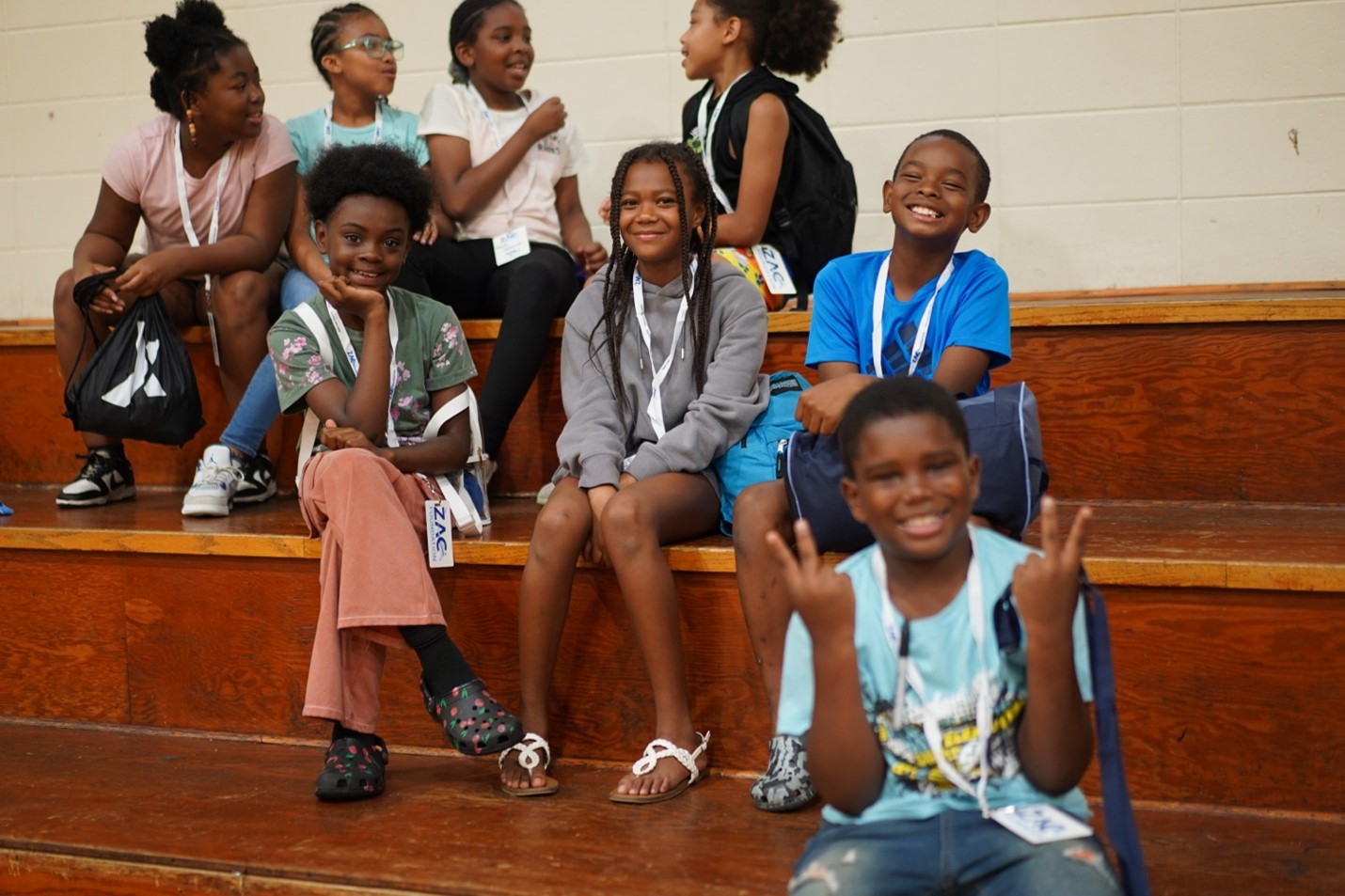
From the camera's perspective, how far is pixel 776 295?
3150 millimetres

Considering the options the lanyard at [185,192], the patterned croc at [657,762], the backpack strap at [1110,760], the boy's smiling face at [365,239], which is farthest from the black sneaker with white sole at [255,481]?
the backpack strap at [1110,760]

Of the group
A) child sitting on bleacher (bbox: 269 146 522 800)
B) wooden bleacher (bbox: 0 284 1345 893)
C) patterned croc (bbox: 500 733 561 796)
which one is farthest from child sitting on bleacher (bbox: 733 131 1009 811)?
child sitting on bleacher (bbox: 269 146 522 800)

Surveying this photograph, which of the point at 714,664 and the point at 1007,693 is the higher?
the point at 1007,693

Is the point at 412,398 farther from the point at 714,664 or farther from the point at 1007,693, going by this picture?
the point at 1007,693

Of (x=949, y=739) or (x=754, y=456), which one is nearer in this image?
(x=949, y=739)

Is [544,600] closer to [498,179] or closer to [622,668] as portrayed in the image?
[622,668]

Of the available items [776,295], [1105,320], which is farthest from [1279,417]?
[776,295]

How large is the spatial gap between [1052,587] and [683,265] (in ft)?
4.28

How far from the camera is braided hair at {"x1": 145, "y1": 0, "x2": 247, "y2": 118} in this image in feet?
10.5

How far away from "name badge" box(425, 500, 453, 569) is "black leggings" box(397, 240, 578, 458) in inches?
20.6

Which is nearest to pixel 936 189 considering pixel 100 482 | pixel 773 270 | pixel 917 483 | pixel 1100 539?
pixel 1100 539

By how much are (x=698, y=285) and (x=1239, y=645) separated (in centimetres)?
112

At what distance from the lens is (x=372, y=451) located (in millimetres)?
2488

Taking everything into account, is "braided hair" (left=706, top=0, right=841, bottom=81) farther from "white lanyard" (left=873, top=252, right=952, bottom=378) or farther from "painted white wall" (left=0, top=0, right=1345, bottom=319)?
"white lanyard" (left=873, top=252, right=952, bottom=378)
